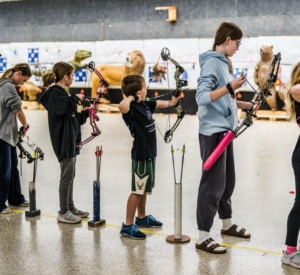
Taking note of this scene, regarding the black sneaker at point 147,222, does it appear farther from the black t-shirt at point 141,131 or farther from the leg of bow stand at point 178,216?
the black t-shirt at point 141,131

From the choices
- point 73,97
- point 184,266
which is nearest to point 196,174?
point 73,97

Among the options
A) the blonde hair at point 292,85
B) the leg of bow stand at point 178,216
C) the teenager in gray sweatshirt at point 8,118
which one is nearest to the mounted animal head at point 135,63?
the teenager in gray sweatshirt at point 8,118

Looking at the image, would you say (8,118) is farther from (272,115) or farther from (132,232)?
(272,115)

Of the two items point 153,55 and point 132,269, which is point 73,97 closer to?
point 132,269

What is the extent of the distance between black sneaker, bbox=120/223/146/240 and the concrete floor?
53mm

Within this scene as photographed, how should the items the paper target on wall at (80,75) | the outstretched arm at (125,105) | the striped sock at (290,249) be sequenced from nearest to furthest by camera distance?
the striped sock at (290,249) < the outstretched arm at (125,105) < the paper target on wall at (80,75)

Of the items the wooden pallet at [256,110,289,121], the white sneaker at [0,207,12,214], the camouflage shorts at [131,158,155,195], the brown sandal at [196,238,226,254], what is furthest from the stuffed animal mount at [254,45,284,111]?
the brown sandal at [196,238,226,254]

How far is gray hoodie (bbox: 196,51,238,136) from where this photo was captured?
388 centimetres

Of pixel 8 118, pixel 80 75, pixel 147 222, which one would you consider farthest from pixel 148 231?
pixel 80 75

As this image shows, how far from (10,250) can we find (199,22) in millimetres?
11280

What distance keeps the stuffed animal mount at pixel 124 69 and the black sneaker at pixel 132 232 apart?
34.7 ft

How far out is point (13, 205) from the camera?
544 centimetres

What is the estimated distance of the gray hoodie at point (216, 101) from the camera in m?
3.88

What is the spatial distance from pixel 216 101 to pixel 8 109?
6.69ft
